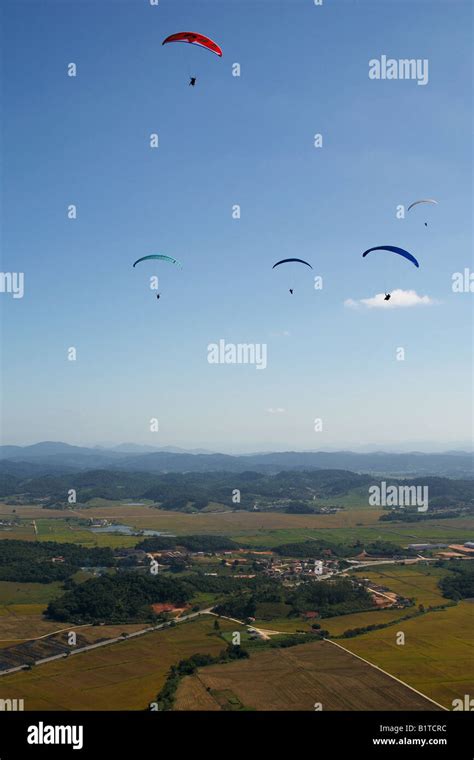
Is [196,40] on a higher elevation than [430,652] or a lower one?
higher

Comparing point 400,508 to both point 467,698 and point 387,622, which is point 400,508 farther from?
point 467,698

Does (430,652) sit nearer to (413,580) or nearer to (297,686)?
(297,686)

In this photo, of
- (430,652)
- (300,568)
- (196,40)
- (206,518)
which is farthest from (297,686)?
(206,518)

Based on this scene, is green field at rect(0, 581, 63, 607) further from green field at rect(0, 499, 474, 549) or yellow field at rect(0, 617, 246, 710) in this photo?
green field at rect(0, 499, 474, 549)

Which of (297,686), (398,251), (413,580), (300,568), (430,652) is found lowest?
(300,568)
